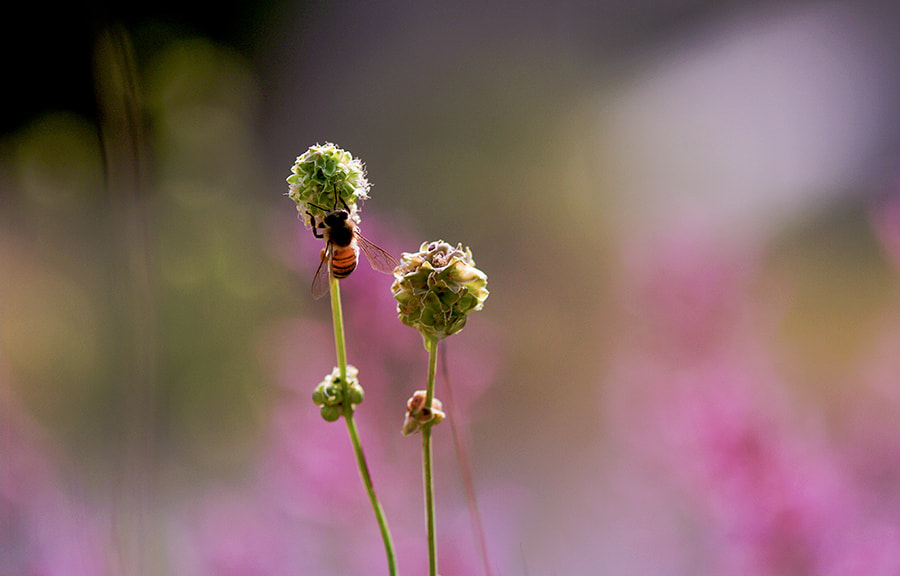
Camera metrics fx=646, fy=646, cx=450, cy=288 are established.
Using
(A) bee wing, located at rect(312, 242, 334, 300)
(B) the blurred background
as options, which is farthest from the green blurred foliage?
(A) bee wing, located at rect(312, 242, 334, 300)

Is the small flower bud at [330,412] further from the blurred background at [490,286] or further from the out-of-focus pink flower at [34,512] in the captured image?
the out-of-focus pink flower at [34,512]

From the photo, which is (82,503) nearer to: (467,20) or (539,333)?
(539,333)

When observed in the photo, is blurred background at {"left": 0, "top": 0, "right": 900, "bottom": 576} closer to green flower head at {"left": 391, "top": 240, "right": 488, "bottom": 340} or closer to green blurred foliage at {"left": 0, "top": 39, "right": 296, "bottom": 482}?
green blurred foliage at {"left": 0, "top": 39, "right": 296, "bottom": 482}

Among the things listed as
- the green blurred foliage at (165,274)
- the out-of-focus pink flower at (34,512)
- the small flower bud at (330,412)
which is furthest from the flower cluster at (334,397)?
the green blurred foliage at (165,274)

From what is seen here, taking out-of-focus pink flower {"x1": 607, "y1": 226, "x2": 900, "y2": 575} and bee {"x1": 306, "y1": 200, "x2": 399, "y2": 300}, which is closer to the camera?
bee {"x1": 306, "y1": 200, "x2": 399, "y2": 300}

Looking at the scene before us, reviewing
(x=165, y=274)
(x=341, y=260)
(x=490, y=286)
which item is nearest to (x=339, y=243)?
(x=341, y=260)

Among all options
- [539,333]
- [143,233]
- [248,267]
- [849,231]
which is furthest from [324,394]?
[849,231]

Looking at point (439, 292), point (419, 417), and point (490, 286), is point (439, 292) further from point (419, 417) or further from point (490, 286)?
point (490, 286)
